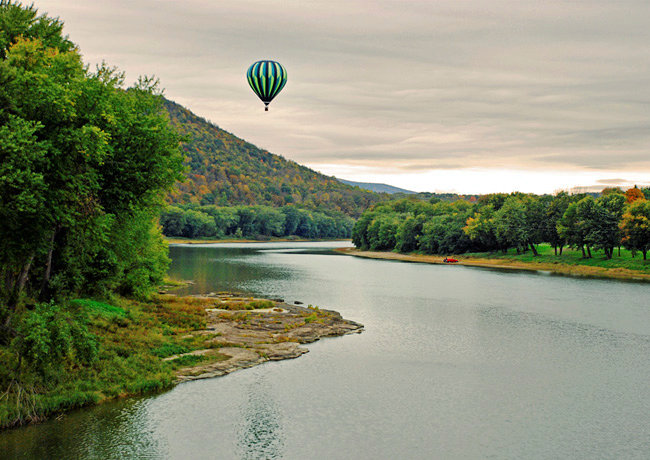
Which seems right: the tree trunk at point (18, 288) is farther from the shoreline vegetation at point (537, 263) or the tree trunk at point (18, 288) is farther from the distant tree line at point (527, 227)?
the distant tree line at point (527, 227)

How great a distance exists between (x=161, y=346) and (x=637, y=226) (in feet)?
250

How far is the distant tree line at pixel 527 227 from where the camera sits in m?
90.6

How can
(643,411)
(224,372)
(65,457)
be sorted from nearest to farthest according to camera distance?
(65,457) < (643,411) < (224,372)

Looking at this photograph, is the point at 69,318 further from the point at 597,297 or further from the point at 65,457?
the point at 597,297

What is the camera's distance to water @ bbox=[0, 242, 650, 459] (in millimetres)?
20562

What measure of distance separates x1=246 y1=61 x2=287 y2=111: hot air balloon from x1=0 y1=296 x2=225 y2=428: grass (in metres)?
21.4

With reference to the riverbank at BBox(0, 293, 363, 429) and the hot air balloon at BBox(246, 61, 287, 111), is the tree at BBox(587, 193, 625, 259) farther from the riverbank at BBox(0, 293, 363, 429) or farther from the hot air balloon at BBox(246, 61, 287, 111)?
the hot air balloon at BBox(246, 61, 287, 111)

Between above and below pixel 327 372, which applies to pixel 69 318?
above

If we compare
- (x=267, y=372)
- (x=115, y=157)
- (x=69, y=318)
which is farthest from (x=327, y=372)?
(x=115, y=157)

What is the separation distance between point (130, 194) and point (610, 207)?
87.4 metres

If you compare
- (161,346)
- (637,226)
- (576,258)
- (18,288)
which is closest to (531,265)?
(576,258)

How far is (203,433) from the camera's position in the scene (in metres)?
21.7

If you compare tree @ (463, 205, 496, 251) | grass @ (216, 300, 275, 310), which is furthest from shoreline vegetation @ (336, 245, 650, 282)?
grass @ (216, 300, 275, 310)

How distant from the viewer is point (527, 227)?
112 m
